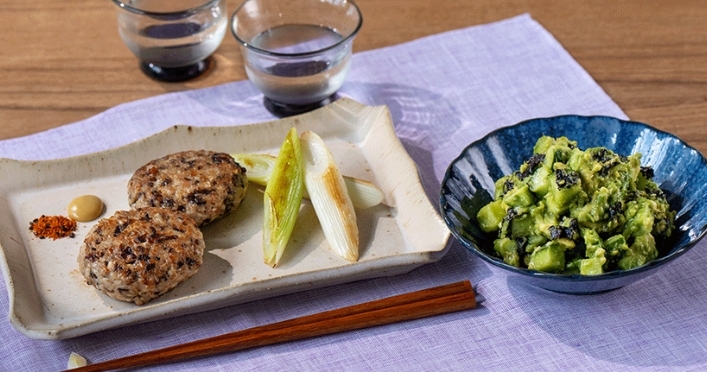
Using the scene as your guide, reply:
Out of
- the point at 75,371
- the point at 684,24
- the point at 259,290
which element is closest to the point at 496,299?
the point at 259,290

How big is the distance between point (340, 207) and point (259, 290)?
13.1 inches

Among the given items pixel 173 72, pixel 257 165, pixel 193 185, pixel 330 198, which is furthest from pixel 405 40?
pixel 193 185

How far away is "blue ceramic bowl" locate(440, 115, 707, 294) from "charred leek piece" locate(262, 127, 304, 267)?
16.2 inches

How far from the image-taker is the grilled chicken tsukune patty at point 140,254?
1.92 metres

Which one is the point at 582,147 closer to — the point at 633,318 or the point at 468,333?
the point at 633,318

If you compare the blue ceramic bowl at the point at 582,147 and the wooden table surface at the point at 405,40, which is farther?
the wooden table surface at the point at 405,40

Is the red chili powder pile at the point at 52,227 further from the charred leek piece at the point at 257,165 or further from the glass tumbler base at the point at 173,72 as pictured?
the glass tumbler base at the point at 173,72

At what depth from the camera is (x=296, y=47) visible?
2.96 m

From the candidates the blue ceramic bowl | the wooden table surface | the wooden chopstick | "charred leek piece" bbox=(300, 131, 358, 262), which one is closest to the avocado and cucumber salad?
the blue ceramic bowl

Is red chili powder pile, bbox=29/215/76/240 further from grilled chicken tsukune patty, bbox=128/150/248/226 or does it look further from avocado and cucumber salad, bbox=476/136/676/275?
avocado and cucumber salad, bbox=476/136/676/275

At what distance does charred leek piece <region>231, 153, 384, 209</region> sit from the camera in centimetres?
225

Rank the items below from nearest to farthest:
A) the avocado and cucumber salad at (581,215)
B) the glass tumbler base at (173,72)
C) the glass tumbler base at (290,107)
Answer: the avocado and cucumber salad at (581,215), the glass tumbler base at (290,107), the glass tumbler base at (173,72)

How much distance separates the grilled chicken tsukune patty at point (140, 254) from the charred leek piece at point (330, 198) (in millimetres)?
→ 329

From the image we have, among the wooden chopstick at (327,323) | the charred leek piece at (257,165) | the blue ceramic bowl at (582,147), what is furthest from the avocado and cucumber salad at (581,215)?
the charred leek piece at (257,165)
